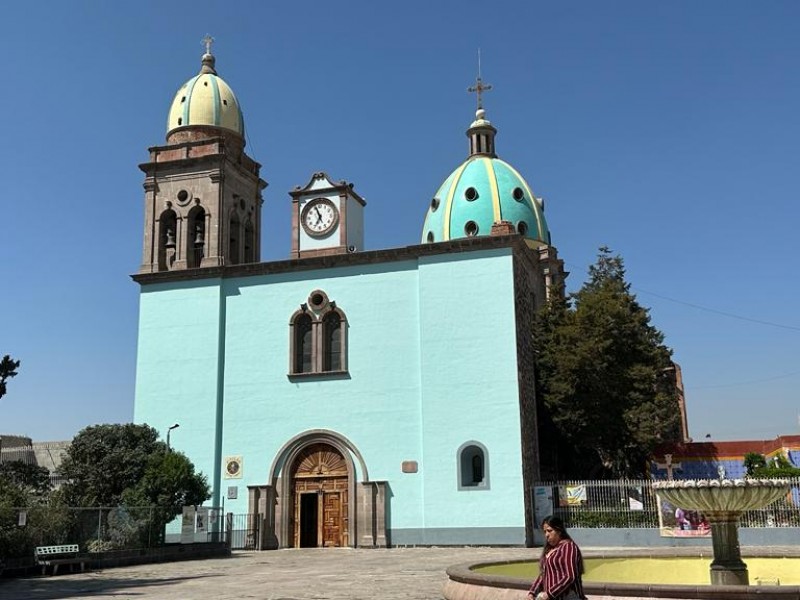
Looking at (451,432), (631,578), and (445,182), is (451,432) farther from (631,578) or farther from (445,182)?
(445,182)

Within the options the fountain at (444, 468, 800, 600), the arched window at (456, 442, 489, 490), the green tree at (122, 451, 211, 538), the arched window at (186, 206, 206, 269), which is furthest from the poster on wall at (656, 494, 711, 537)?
the arched window at (186, 206, 206, 269)

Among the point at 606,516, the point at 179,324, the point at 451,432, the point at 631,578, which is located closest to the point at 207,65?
the point at 179,324

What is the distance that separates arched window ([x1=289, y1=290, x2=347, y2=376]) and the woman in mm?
21268

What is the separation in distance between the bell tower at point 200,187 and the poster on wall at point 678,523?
17184mm

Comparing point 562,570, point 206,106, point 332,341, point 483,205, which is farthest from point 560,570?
point 483,205

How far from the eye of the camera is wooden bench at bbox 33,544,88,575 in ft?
63.2

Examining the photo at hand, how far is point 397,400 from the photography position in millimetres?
26844

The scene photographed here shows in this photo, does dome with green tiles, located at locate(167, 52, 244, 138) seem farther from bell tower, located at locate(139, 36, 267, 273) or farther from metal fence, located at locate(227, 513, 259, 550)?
metal fence, located at locate(227, 513, 259, 550)

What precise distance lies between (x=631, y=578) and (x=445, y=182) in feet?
123

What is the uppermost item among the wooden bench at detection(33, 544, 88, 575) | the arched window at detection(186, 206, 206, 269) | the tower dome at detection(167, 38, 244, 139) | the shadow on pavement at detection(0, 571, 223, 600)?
the tower dome at detection(167, 38, 244, 139)

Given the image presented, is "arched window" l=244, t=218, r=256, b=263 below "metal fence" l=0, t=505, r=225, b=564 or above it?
above

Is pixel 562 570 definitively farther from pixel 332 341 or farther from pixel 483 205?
pixel 483 205

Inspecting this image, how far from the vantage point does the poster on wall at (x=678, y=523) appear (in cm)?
2492

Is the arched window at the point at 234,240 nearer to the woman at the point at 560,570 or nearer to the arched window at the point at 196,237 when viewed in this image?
the arched window at the point at 196,237
